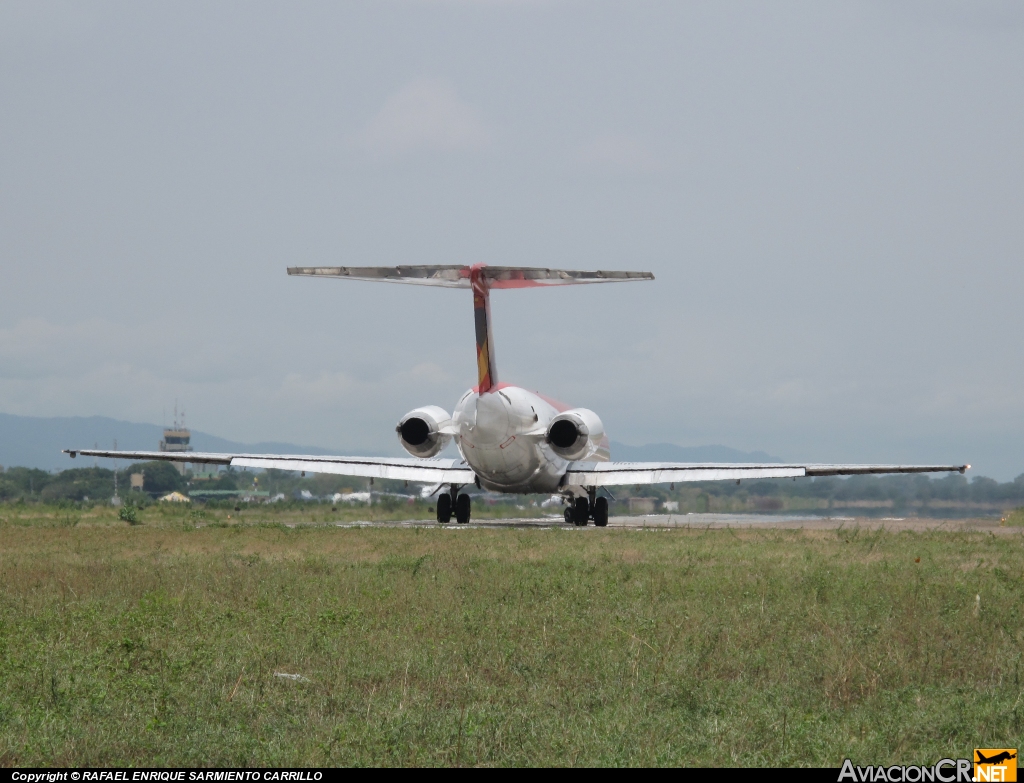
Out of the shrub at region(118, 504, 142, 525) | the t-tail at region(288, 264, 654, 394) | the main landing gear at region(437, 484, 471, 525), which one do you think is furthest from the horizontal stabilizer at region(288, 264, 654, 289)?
the shrub at region(118, 504, 142, 525)

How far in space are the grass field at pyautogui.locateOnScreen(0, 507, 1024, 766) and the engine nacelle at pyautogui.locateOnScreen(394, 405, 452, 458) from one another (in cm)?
1350

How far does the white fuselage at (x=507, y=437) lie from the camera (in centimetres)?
3100

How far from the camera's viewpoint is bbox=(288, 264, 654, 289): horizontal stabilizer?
87.9ft

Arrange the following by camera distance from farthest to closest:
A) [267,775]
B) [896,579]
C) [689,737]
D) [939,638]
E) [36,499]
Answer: [36,499], [896,579], [939,638], [689,737], [267,775]

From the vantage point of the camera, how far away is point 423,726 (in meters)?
7.71

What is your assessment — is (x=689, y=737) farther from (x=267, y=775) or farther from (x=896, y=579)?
(x=896, y=579)

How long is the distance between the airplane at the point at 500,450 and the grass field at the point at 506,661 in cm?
1096

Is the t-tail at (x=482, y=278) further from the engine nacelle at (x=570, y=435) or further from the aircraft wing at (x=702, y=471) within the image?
the aircraft wing at (x=702, y=471)

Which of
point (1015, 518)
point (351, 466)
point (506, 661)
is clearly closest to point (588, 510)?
point (351, 466)

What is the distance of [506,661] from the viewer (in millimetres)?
10031

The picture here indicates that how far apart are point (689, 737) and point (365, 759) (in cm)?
196

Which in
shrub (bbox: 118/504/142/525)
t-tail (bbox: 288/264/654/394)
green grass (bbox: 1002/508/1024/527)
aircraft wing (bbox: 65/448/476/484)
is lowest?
green grass (bbox: 1002/508/1024/527)

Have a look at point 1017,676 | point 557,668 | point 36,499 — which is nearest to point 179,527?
point 557,668

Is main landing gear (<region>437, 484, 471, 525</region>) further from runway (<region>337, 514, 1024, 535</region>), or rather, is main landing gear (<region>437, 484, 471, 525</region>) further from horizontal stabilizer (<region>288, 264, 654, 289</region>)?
horizontal stabilizer (<region>288, 264, 654, 289</region>)
